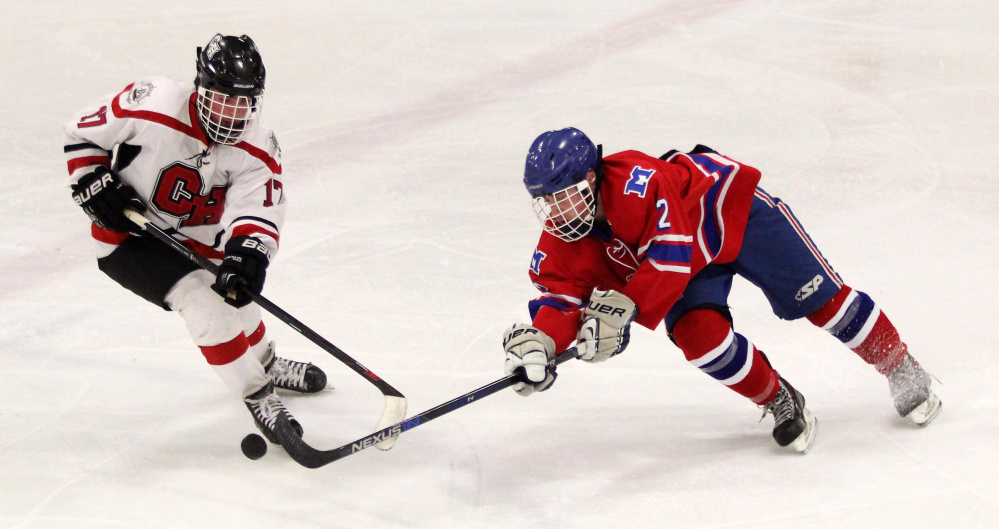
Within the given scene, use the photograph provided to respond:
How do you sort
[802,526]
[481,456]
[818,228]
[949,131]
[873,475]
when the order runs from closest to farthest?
[802,526], [873,475], [481,456], [818,228], [949,131]

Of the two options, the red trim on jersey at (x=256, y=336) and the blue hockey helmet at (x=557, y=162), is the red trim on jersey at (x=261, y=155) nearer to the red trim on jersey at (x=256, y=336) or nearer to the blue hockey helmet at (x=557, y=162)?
the red trim on jersey at (x=256, y=336)

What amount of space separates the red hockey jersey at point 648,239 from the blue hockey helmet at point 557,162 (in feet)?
0.32

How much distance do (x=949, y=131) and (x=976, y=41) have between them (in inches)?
58.8

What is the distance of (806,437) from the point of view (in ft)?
8.29

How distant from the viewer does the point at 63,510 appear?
7.61ft

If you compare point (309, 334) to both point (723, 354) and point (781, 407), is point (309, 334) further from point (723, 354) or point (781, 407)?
point (781, 407)

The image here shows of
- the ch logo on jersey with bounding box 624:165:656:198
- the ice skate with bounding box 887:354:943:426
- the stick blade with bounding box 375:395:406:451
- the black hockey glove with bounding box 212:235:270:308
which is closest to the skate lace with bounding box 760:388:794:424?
the ice skate with bounding box 887:354:943:426

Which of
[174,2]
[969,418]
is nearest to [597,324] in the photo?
[969,418]

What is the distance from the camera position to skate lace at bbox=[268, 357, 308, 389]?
2.96 meters

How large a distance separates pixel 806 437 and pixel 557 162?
3.25ft

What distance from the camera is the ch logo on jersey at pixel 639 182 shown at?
2285 mm

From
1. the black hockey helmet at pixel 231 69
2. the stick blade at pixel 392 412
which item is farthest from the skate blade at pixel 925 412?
the black hockey helmet at pixel 231 69

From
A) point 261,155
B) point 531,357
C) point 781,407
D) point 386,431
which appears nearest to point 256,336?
point 261,155

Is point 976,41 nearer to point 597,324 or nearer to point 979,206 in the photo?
point 979,206
